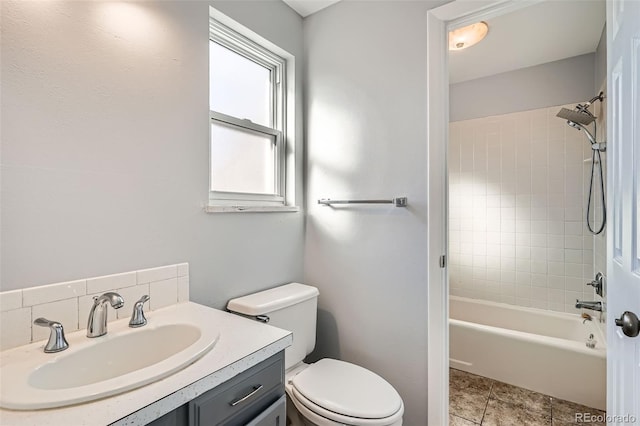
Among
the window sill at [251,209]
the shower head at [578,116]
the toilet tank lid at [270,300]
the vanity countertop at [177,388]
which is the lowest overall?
the toilet tank lid at [270,300]

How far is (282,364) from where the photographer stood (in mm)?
974

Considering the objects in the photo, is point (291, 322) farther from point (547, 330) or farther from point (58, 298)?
point (547, 330)

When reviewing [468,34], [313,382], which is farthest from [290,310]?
[468,34]

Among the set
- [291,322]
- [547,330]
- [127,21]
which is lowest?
[547,330]

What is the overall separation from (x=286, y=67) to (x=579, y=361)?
2.58 metres

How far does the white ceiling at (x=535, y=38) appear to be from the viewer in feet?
6.01

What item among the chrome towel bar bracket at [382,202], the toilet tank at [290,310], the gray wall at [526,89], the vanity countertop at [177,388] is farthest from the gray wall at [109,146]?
the gray wall at [526,89]

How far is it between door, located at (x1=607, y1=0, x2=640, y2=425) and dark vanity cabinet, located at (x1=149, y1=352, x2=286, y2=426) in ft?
2.99

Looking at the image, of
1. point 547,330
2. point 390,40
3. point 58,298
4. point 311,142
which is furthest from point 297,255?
point 547,330

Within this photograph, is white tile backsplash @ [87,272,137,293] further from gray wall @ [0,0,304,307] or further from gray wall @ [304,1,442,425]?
gray wall @ [304,1,442,425]

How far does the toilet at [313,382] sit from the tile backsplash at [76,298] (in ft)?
1.01

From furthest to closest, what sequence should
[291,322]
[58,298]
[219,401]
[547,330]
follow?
[547,330] → [291,322] → [58,298] → [219,401]

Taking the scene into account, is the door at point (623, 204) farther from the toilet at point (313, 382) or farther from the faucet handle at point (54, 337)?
the faucet handle at point (54, 337)

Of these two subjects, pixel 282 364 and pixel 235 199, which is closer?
pixel 282 364
